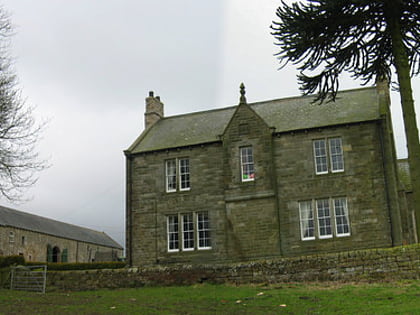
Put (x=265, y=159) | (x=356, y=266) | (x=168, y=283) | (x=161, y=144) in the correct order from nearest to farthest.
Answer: (x=356, y=266) < (x=168, y=283) < (x=265, y=159) < (x=161, y=144)

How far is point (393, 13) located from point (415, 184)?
21.0ft

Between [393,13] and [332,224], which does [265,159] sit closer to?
[332,224]

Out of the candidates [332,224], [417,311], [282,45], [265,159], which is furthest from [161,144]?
[417,311]

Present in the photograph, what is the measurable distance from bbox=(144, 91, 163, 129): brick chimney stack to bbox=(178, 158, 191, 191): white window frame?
19.5 ft

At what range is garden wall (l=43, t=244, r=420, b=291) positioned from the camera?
52.9 feet

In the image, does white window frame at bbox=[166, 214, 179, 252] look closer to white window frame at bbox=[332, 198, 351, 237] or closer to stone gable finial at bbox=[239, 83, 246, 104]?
stone gable finial at bbox=[239, 83, 246, 104]

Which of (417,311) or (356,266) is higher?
(356,266)

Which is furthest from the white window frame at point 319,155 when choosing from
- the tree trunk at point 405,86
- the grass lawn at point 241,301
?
the grass lawn at point 241,301

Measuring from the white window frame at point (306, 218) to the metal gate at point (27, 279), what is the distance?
1270 cm

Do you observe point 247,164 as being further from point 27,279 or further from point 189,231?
point 27,279

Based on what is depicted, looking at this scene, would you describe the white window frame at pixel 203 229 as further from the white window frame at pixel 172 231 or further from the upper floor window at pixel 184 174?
the upper floor window at pixel 184 174

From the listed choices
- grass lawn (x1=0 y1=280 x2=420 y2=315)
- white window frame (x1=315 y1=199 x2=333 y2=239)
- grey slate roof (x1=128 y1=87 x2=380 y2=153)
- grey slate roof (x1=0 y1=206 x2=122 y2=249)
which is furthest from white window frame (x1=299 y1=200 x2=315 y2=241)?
grey slate roof (x1=0 y1=206 x2=122 y2=249)

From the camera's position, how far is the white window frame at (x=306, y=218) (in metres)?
25.9

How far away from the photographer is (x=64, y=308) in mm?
15398
